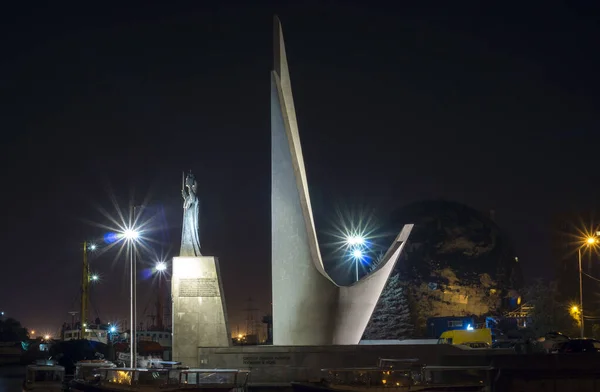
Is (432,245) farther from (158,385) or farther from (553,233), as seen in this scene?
(158,385)

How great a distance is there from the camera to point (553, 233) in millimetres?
53000

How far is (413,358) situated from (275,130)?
8.51m

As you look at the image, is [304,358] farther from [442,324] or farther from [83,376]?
[442,324]

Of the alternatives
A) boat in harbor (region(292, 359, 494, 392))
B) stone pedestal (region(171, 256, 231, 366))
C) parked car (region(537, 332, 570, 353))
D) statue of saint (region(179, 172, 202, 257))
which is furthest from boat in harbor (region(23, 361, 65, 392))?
parked car (region(537, 332, 570, 353))

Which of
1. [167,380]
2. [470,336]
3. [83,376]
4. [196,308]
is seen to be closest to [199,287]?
[196,308]

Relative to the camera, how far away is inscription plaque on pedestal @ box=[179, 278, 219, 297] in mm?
23109

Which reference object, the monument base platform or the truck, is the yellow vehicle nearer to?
the monument base platform

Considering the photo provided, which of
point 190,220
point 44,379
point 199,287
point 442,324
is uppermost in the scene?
point 190,220

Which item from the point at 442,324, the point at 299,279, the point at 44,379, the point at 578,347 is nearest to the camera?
the point at 578,347

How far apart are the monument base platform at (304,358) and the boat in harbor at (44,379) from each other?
4.39 metres

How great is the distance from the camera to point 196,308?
23.1m

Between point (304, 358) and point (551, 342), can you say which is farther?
point (304, 358)

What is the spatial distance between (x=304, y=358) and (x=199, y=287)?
13.0ft

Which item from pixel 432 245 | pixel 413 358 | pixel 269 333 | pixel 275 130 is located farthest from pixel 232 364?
pixel 432 245
